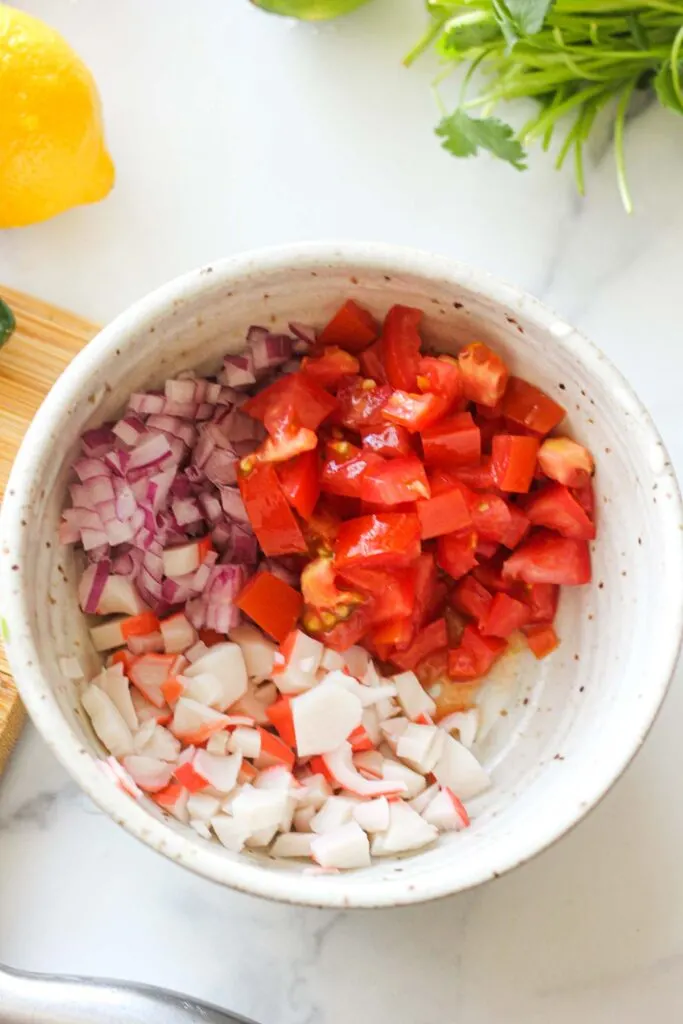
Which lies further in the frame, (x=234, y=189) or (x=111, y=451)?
(x=234, y=189)

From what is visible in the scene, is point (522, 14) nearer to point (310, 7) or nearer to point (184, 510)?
point (310, 7)

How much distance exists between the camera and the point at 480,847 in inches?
34.2

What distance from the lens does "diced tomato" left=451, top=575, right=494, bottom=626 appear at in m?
1.00

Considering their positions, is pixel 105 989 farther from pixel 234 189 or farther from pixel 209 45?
pixel 209 45

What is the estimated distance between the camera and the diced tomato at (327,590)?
0.97 meters

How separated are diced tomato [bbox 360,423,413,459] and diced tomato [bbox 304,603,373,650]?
0.15 m

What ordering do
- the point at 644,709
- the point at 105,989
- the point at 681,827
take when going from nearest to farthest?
Answer: the point at 644,709 → the point at 105,989 → the point at 681,827

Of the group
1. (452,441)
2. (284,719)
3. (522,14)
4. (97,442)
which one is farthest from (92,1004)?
(522,14)

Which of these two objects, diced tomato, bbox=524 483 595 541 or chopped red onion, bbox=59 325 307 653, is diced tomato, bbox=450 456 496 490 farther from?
chopped red onion, bbox=59 325 307 653

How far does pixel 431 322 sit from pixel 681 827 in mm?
609

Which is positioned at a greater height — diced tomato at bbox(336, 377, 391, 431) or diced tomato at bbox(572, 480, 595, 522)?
diced tomato at bbox(572, 480, 595, 522)

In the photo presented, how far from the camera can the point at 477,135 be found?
3.26ft

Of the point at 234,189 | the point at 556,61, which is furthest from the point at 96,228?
the point at 556,61

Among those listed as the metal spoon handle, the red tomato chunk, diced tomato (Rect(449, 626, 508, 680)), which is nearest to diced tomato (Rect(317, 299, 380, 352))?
the red tomato chunk
